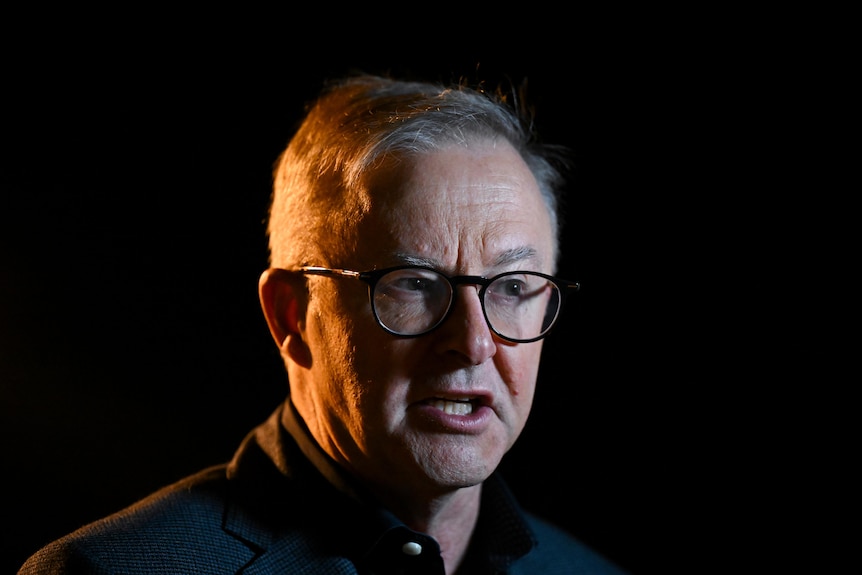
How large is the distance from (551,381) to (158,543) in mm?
1755

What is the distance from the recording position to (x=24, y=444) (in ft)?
8.43

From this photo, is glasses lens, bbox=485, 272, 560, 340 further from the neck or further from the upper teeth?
the neck

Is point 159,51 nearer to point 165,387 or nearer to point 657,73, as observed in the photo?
point 165,387

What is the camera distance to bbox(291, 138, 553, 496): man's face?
6.66 feet

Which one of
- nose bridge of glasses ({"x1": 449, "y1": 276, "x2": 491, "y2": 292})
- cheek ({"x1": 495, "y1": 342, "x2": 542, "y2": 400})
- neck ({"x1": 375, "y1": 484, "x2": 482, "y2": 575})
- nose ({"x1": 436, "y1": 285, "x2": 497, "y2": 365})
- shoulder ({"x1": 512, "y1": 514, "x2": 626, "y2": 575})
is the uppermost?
nose bridge of glasses ({"x1": 449, "y1": 276, "x2": 491, "y2": 292})

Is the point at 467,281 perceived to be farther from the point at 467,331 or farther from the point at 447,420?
the point at 447,420

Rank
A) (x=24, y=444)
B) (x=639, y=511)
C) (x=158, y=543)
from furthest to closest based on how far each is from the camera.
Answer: (x=639, y=511)
(x=24, y=444)
(x=158, y=543)

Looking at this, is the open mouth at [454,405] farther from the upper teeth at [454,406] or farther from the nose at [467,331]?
the nose at [467,331]

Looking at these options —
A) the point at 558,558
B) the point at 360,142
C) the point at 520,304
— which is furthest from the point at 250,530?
the point at 558,558

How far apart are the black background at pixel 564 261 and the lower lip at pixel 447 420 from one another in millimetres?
1107

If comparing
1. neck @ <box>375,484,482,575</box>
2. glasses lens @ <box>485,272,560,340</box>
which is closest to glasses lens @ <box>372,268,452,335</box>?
glasses lens @ <box>485,272,560,340</box>

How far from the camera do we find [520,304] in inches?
86.5

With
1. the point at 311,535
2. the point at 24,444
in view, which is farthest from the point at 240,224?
the point at 311,535

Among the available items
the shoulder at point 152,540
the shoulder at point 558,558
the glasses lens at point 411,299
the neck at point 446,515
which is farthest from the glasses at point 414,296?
the shoulder at point 558,558
